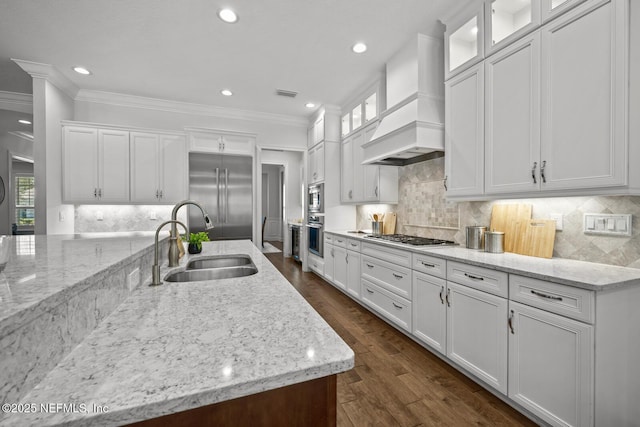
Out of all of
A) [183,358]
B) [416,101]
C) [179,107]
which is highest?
[179,107]

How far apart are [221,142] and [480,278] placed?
13.3ft

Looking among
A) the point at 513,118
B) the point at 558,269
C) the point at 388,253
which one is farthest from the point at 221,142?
the point at 558,269

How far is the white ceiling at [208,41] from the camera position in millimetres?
2342

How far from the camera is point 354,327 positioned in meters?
2.86

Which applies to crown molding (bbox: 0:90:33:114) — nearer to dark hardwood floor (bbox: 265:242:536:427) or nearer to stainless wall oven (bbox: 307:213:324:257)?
stainless wall oven (bbox: 307:213:324:257)

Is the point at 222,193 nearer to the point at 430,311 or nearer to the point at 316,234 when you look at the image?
the point at 316,234

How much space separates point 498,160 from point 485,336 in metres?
1.22

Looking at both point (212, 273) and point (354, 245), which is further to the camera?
point (354, 245)

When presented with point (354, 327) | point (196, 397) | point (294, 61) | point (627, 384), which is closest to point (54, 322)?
point (196, 397)

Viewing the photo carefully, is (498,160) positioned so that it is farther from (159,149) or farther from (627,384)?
(159,149)

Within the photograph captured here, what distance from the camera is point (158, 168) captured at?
4027mm

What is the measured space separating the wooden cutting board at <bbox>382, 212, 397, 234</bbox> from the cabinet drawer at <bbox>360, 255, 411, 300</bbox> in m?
0.65


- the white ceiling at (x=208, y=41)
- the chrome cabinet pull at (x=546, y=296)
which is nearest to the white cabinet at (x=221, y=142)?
the white ceiling at (x=208, y=41)

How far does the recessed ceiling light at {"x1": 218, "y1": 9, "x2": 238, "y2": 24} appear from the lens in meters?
2.37
